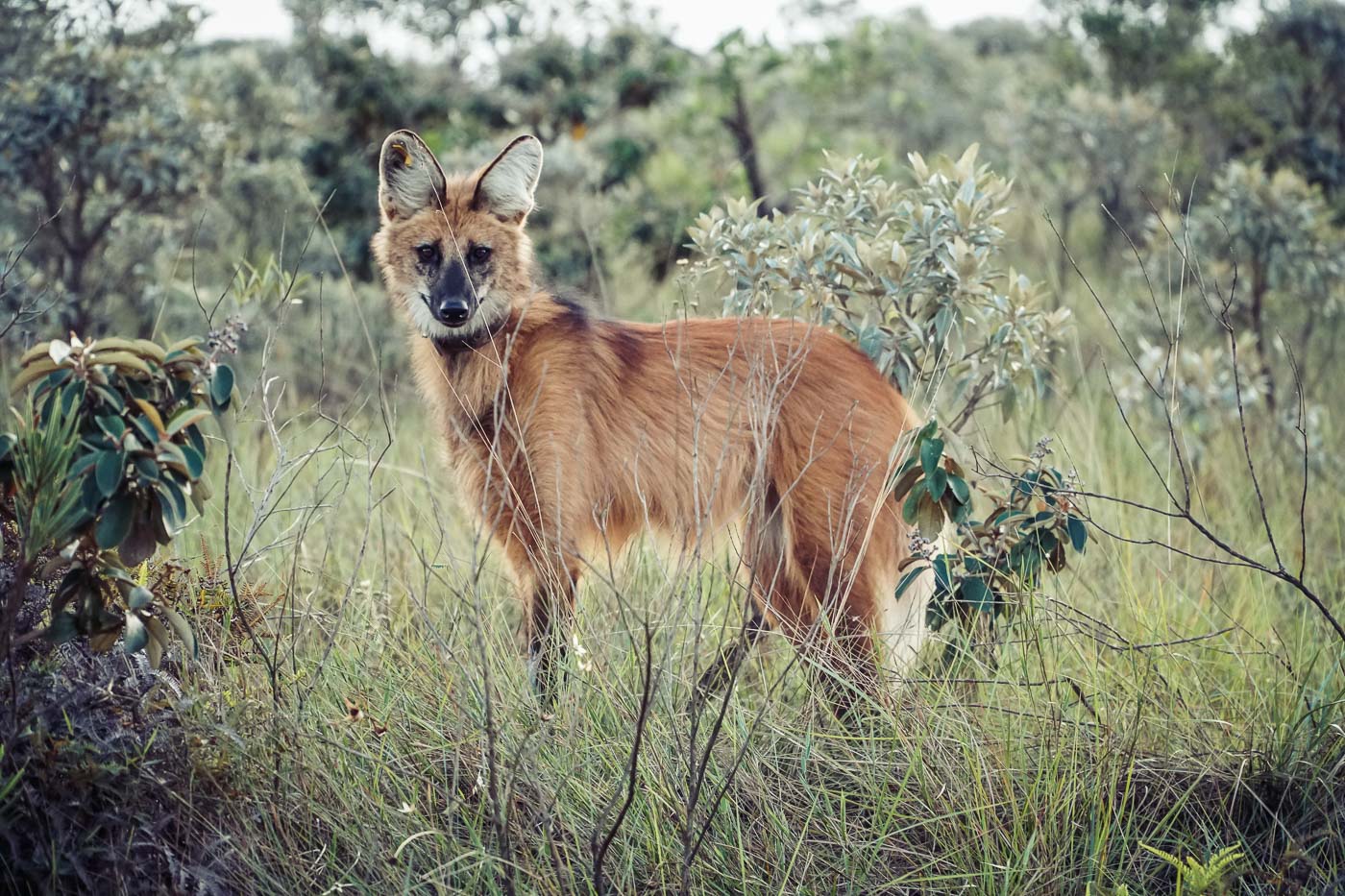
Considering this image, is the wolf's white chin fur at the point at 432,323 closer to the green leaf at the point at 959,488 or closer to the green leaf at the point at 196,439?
the green leaf at the point at 196,439

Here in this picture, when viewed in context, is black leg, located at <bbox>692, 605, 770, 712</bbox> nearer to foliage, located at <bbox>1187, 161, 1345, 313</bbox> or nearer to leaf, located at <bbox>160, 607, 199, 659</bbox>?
leaf, located at <bbox>160, 607, 199, 659</bbox>

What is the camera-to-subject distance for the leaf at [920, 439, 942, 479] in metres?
2.45

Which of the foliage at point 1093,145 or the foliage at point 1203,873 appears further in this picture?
the foliage at point 1093,145

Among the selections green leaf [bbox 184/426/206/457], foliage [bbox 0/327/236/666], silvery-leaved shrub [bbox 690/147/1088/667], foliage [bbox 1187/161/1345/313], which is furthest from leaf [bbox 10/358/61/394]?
foliage [bbox 1187/161/1345/313]

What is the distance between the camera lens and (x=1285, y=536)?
157 inches

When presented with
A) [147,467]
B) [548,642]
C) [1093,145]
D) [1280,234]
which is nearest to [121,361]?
[147,467]

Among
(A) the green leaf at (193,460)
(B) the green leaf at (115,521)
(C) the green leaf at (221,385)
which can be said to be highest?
(C) the green leaf at (221,385)

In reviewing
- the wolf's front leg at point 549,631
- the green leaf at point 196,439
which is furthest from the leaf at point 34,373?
the wolf's front leg at point 549,631

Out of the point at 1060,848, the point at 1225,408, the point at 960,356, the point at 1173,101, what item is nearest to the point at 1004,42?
the point at 1173,101

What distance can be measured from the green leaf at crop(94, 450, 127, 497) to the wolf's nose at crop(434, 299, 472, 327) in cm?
132

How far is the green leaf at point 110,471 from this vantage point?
1788 mm

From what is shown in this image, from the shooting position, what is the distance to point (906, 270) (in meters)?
3.04

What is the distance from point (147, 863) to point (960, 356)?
2.40m

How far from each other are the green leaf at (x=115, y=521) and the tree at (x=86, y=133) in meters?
3.08
